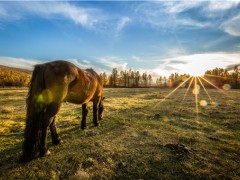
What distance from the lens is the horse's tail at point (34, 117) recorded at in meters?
4.21

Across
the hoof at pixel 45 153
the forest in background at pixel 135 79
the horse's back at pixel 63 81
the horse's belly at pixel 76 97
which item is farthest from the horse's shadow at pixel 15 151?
the forest in background at pixel 135 79

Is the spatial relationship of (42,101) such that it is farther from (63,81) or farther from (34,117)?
(63,81)

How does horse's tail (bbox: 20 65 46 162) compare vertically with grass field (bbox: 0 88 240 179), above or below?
above

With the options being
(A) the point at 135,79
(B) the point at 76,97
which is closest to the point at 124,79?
(A) the point at 135,79

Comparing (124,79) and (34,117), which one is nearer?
(34,117)

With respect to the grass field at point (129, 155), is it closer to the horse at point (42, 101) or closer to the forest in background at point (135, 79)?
the horse at point (42, 101)

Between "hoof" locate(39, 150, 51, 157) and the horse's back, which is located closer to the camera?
the horse's back

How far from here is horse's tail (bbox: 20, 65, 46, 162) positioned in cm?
421

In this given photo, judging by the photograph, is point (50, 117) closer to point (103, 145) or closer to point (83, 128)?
point (103, 145)

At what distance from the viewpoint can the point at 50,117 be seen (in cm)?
447

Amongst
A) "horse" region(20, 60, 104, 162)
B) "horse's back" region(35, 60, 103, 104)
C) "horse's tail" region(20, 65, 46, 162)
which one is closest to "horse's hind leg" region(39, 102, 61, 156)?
"horse" region(20, 60, 104, 162)

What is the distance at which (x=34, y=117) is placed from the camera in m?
4.26

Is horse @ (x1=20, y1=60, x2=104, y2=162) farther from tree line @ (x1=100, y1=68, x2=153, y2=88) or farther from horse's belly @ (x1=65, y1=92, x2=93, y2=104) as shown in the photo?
tree line @ (x1=100, y1=68, x2=153, y2=88)

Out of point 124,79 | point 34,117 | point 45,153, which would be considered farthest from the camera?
point 124,79
